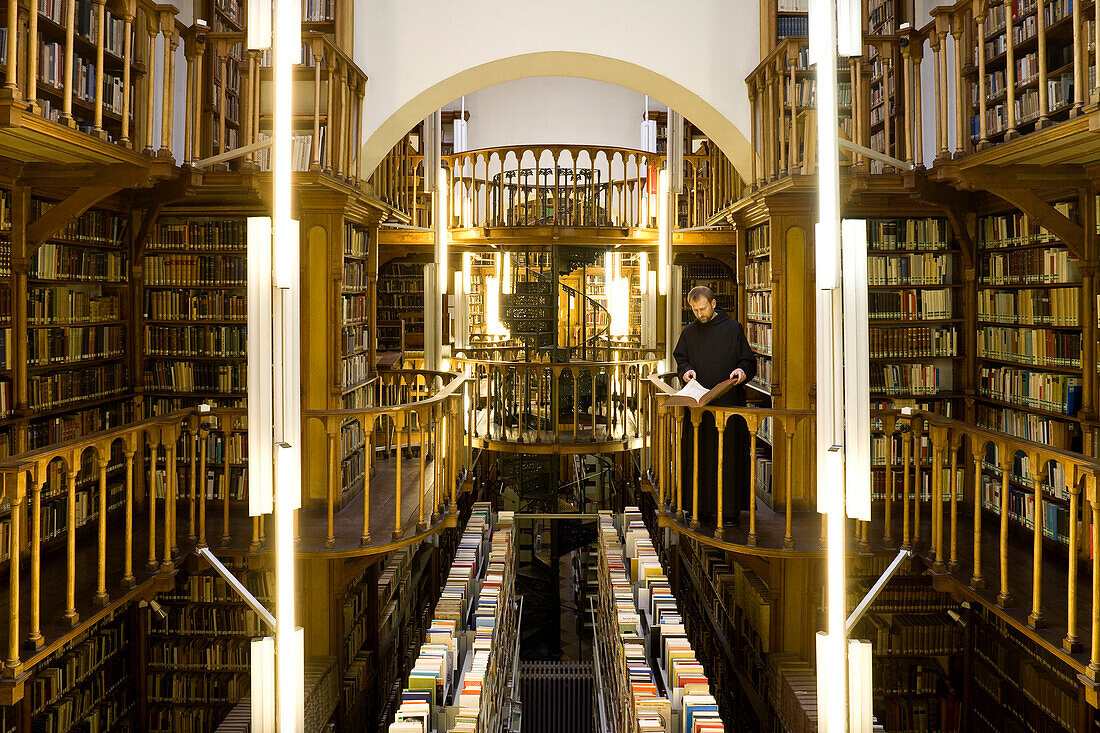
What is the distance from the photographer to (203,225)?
5.68 m

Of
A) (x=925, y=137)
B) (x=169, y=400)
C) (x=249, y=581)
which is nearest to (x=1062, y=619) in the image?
(x=925, y=137)

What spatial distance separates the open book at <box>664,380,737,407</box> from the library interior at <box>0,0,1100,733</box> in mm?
204

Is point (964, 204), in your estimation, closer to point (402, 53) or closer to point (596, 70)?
point (596, 70)

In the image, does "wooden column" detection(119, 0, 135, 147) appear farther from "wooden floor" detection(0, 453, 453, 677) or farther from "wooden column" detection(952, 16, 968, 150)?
"wooden column" detection(952, 16, 968, 150)

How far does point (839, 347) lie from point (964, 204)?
148 inches

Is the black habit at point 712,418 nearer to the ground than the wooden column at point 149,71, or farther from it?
nearer to the ground

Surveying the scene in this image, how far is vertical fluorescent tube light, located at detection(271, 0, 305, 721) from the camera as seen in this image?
2188 millimetres

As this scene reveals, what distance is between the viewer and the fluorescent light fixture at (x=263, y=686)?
2.36 meters

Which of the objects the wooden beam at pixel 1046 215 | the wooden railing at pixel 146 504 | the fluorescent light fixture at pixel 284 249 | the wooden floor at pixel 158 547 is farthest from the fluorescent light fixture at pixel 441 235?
the fluorescent light fixture at pixel 284 249

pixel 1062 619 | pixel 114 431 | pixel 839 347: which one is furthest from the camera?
pixel 114 431

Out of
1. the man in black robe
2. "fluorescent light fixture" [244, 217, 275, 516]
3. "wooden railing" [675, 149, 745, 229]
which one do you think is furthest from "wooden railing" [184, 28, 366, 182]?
"wooden railing" [675, 149, 745, 229]

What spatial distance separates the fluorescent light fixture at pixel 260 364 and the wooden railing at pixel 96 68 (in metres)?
1.60

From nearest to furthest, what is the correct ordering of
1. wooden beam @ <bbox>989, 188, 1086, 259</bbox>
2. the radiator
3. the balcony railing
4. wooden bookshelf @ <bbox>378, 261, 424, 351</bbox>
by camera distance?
wooden beam @ <bbox>989, 188, 1086, 259</bbox> < the balcony railing < the radiator < wooden bookshelf @ <bbox>378, 261, 424, 351</bbox>

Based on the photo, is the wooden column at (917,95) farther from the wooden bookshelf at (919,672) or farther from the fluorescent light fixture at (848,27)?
the fluorescent light fixture at (848,27)
